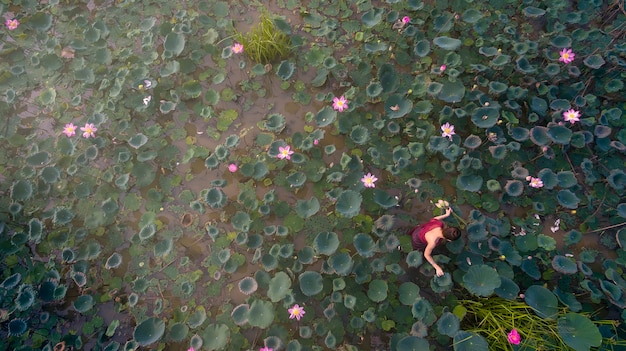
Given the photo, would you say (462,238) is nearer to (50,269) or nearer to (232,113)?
(232,113)

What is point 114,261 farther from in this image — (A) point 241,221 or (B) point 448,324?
(B) point 448,324

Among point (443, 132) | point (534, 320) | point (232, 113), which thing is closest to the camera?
point (534, 320)

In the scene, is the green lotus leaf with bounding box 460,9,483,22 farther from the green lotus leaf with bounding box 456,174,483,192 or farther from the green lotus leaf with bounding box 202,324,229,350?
the green lotus leaf with bounding box 202,324,229,350

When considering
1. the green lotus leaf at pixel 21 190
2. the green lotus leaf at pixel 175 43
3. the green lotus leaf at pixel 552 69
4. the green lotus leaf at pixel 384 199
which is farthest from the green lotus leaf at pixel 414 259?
the green lotus leaf at pixel 21 190

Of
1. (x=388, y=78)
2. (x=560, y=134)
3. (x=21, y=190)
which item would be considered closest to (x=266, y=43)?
(x=388, y=78)

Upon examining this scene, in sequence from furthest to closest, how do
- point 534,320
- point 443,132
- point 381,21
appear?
point 381,21
point 443,132
point 534,320

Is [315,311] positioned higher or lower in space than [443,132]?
lower

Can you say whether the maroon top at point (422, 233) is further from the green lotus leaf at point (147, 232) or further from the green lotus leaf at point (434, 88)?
the green lotus leaf at point (147, 232)

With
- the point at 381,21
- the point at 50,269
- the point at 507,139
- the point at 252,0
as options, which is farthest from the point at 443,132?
the point at 50,269
